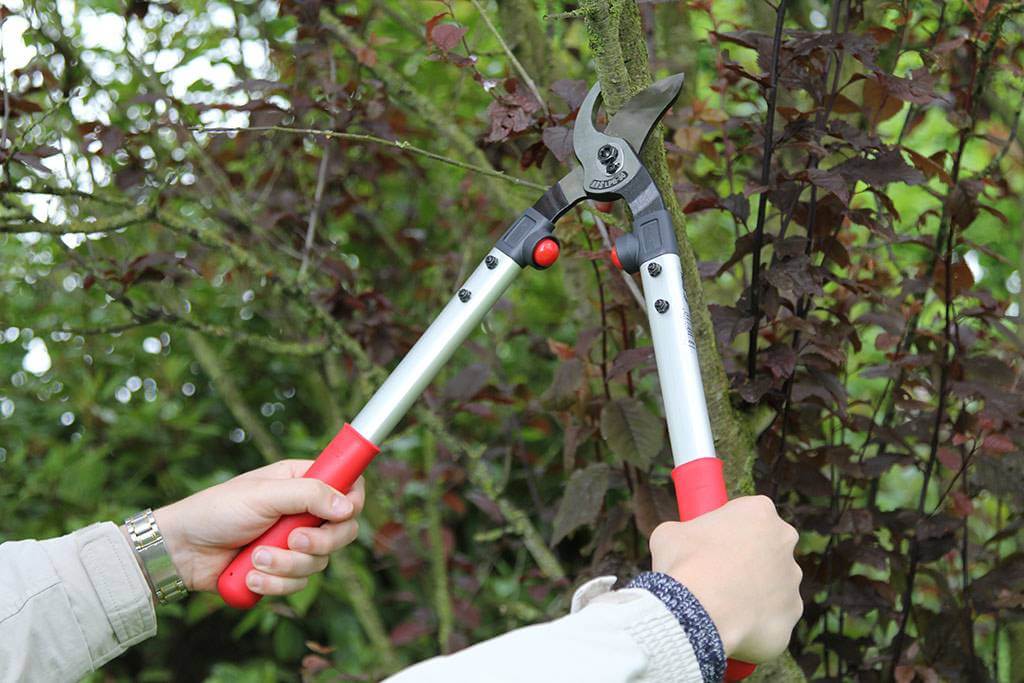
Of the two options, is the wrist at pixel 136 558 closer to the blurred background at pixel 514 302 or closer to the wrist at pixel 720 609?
the blurred background at pixel 514 302

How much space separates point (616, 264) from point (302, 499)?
20.7 inches

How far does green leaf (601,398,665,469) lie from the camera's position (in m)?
1.67

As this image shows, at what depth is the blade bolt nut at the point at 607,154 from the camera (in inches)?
53.2

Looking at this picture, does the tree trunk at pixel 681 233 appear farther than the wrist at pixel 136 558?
No

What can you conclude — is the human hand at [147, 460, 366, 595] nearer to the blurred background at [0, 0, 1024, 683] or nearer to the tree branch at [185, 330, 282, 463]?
the blurred background at [0, 0, 1024, 683]

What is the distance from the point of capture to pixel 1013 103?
281cm

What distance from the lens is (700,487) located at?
1.18m

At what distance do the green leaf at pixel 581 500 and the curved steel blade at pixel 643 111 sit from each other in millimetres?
680

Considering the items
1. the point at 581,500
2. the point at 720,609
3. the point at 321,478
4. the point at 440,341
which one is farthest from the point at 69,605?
the point at 720,609

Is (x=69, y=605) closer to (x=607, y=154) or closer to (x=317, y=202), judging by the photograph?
(x=607, y=154)

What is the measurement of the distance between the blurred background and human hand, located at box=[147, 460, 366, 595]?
1.57ft

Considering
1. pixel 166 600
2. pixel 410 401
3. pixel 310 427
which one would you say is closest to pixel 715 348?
pixel 410 401

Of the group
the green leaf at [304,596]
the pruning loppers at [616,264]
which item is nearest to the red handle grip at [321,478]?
the pruning loppers at [616,264]

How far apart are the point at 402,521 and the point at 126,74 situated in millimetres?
1510
